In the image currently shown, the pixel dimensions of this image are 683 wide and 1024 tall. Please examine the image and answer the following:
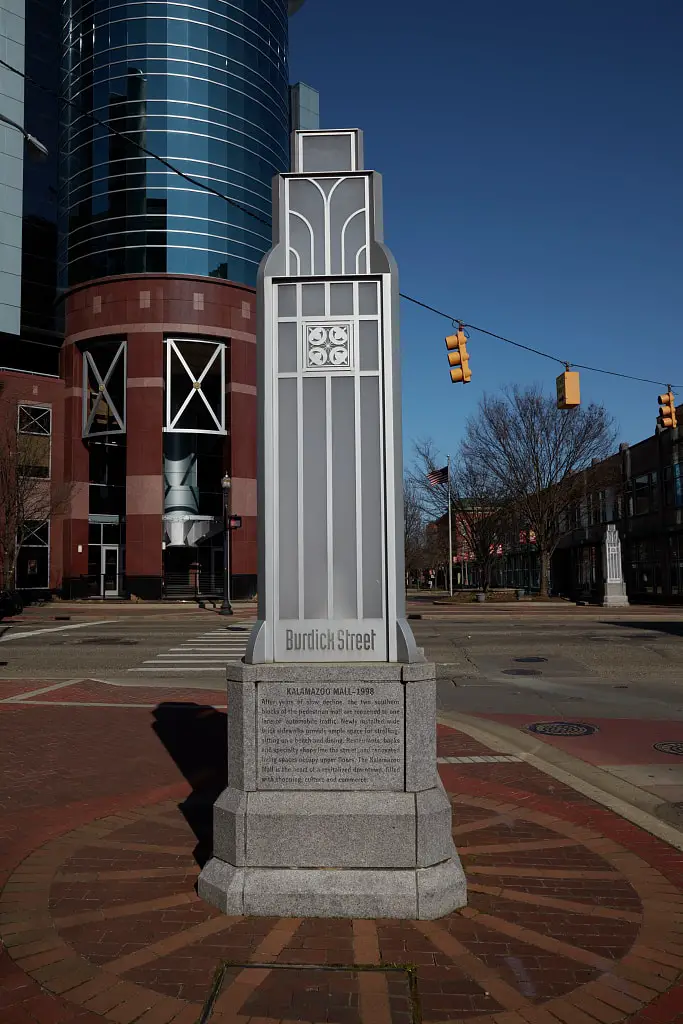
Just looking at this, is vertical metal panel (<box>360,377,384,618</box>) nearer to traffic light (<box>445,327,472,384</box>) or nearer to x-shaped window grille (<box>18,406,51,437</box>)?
traffic light (<box>445,327,472,384</box>)

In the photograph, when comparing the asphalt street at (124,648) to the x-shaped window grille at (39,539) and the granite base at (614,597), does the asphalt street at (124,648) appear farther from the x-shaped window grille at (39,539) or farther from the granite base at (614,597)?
the granite base at (614,597)

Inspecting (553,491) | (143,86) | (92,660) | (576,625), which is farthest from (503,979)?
(143,86)

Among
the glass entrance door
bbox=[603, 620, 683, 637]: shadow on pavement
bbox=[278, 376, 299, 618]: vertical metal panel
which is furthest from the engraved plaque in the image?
the glass entrance door

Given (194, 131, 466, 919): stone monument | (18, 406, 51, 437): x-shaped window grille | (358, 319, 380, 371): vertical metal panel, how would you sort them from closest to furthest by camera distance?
(194, 131, 466, 919): stone monument → (358, 319, 380, 371): vertical metal panel → (18, 406, 51, 437): x-shaped window grille

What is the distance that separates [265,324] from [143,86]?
42.7 metres

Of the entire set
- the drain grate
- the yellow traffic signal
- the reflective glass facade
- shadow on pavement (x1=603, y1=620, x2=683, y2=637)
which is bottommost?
the drain grate

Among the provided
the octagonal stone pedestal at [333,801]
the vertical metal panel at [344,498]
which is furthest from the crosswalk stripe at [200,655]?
the octagonal stone pedestal at [333,801]

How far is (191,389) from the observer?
43.1 metres

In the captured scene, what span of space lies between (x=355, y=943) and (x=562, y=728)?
630cm

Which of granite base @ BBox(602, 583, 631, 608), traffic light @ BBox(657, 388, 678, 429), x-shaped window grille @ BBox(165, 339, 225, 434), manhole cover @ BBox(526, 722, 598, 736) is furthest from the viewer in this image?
x-shaped window grille @ BBox(165, 339, 225, 434)

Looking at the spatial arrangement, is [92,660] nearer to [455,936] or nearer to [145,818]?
[145,818]

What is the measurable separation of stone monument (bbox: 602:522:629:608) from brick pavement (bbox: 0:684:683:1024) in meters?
32.9

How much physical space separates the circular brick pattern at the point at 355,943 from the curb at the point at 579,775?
781mm

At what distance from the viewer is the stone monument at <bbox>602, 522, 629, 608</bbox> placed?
38031mm
